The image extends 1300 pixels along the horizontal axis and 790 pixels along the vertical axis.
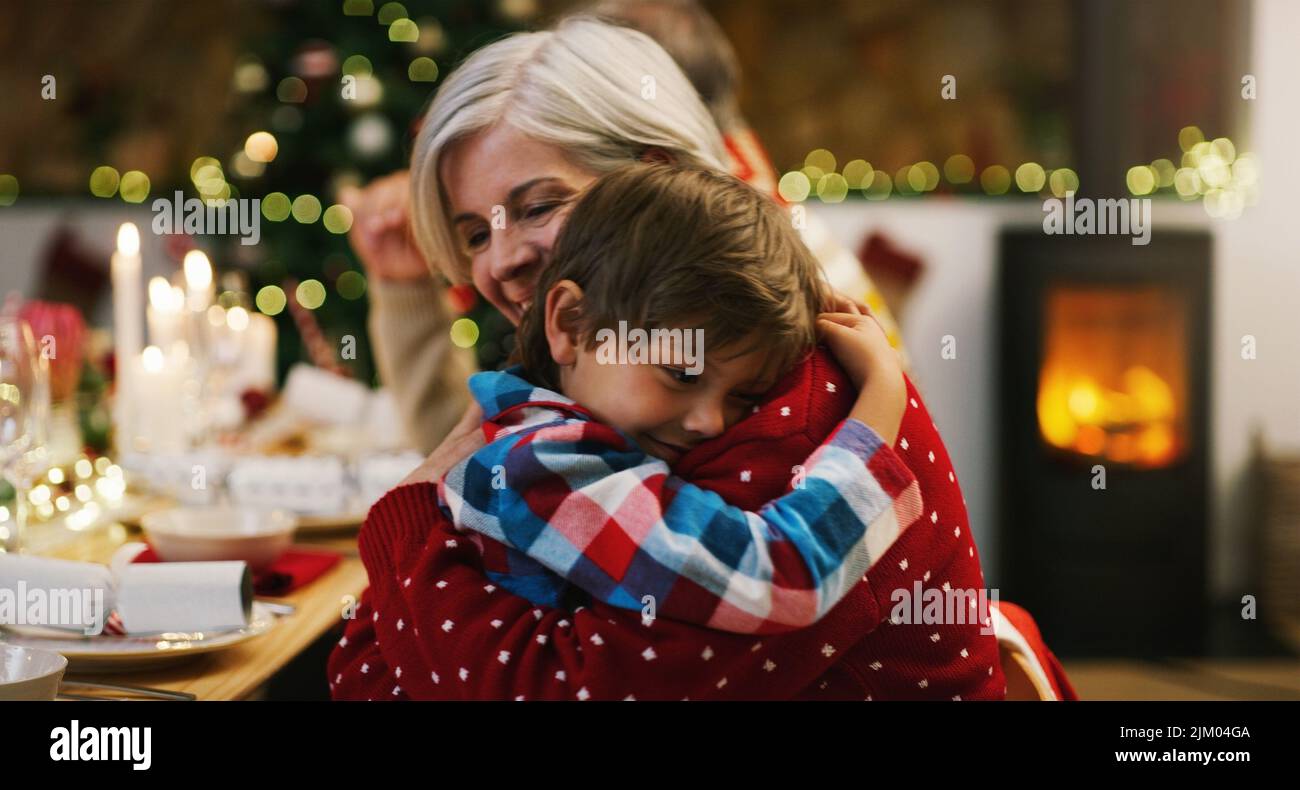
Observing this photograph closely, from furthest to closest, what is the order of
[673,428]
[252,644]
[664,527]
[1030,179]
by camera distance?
[1030,179] < [252,644] < [673,428] < [664,527]

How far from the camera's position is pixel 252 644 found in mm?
1211

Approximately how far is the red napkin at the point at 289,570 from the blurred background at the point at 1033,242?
6.50 ft

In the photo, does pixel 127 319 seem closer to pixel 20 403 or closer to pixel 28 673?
pixel 20 403

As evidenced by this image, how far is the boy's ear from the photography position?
99cm

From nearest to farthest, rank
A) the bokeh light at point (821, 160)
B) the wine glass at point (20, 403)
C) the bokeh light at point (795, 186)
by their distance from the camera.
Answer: the wine glass at point (20, 403) < the bokeh light at point (795, 186) < the bokeh light at point (821, 160)

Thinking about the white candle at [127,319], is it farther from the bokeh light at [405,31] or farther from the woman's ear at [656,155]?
the bokeh light at [405,31]

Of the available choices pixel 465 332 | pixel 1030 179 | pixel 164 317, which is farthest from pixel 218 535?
pixel 1030 179

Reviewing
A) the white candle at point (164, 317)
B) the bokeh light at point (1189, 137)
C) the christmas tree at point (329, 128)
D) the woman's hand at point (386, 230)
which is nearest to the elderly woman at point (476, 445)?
the woman's hand at point (386, 230)

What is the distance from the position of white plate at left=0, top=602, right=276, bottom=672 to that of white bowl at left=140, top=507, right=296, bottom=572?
0.69ft

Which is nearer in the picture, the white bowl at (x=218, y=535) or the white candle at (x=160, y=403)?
the white bowl at (x=218, y=535)

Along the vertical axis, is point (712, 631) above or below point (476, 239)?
below

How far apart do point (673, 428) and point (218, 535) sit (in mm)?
637

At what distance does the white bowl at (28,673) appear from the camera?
895 millimetres
